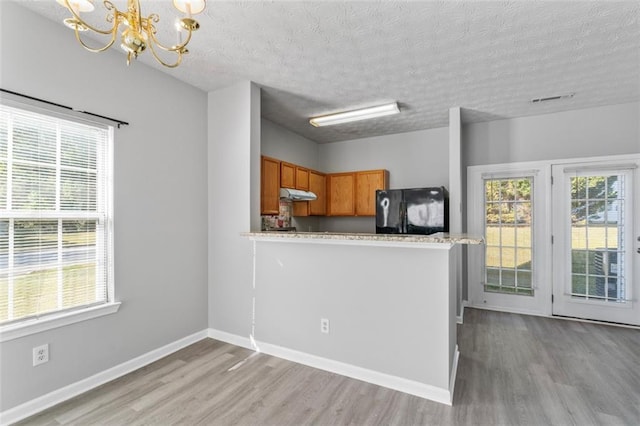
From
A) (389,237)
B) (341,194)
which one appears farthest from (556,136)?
(389,237)

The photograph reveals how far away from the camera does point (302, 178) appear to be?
4.65 m

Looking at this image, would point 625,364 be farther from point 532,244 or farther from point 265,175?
point 265,175

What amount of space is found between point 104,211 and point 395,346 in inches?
102

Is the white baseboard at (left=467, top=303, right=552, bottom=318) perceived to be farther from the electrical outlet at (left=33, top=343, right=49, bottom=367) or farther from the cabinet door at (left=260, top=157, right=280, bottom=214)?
the electrical outlet at (left=33, top=343, right=49, bottom=367)

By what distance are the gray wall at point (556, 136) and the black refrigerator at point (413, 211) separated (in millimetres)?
1040

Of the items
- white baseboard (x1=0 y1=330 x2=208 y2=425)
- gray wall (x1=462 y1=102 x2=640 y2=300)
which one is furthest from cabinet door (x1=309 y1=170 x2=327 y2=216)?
white baseboard (x1=0 y1=330 x2=208 y2=425)

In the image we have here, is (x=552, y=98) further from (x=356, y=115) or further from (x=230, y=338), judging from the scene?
(x=230, y=338)

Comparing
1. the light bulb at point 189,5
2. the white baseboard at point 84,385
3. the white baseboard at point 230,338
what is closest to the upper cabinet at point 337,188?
the white baseboard at point 230,338

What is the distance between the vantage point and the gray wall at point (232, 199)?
10.3ft

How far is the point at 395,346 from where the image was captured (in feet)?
7.94

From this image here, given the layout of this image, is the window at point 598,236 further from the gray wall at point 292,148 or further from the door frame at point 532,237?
the gray wall at point 292,148

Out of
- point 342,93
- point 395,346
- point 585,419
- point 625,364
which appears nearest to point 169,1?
point 342,93

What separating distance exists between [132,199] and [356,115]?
270 centimetres

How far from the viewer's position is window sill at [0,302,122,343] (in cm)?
197
